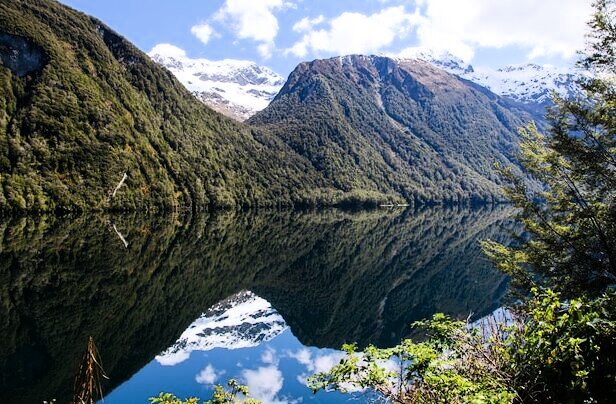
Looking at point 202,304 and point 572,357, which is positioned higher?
point 572,357

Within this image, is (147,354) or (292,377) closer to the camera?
(292,377)

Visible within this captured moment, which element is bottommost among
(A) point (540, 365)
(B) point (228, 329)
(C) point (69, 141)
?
(B) point (228, 329)

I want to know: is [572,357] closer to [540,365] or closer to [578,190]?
[540,365]

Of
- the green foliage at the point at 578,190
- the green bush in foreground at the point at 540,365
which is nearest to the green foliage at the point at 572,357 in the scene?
the green bush in foreground at the point at 540,365

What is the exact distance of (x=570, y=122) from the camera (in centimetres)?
2573

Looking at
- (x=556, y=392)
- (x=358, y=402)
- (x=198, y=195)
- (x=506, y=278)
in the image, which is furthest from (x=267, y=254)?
(x=198, y=195)

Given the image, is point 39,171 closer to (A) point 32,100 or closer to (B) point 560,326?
(A) point 32,100

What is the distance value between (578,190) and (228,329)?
2657 cm

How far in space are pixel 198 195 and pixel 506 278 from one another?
14075 centimetres

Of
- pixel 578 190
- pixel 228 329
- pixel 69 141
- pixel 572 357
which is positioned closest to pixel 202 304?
pixel 228 329

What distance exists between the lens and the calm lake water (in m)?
26.9

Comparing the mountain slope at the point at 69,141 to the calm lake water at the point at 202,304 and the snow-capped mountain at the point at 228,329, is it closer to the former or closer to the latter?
the calm lake water at the point at 202,304

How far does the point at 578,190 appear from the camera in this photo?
83.8ft

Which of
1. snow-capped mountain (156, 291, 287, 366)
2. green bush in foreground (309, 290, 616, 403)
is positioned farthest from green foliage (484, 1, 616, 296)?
snow-capped mountain (156, 291, 287, 366)
